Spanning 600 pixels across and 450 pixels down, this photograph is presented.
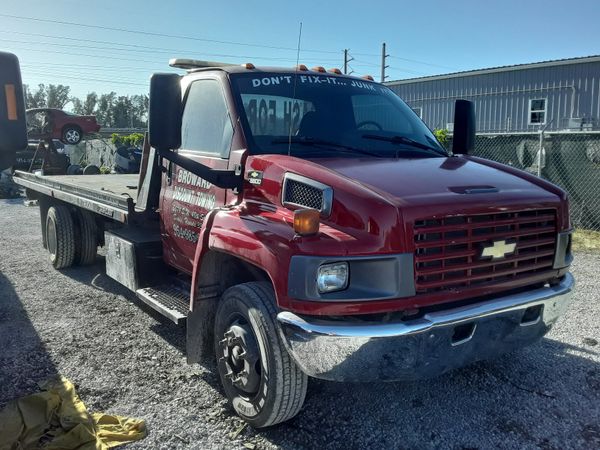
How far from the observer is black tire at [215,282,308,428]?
3.06 metres

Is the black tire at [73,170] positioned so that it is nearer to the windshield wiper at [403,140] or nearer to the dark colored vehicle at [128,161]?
the dark colored vehicle at [128,161]

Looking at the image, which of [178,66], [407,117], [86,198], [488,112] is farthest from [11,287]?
[488,112]

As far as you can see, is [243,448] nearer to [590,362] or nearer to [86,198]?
[590,362]

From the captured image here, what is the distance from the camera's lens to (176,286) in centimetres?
473

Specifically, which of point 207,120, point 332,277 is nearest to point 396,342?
point 332,277

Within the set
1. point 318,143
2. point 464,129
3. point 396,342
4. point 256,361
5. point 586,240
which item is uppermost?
point 464,129

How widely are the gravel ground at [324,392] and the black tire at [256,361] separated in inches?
7.9

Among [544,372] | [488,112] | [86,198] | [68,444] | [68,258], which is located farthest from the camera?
[488,112]

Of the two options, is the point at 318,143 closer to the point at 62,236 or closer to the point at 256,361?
the point at 256,361

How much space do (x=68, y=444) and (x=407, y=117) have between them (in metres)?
3.43

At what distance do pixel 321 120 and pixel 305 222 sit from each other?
1409mm

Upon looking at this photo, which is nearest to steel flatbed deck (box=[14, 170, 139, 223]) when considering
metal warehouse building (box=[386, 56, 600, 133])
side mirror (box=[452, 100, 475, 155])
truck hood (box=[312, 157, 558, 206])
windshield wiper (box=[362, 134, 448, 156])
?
windshield wiper (box=[362, 134, 448, 156])

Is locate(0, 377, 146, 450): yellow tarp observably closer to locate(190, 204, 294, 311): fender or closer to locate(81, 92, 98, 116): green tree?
locate(190, 204, 294, 311): fender

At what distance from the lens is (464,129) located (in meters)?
4.61
